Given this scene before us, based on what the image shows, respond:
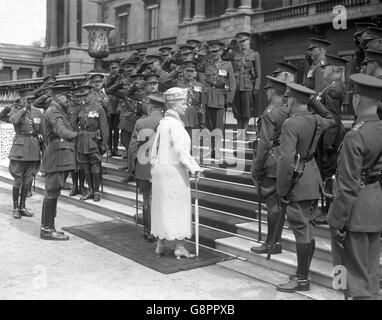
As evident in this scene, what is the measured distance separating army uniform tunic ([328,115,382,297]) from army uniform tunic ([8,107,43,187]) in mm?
6656

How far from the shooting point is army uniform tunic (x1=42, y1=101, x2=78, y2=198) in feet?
24.9

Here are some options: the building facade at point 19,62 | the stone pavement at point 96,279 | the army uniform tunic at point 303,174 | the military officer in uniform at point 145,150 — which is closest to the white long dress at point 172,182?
the stone pavement at point 96,279

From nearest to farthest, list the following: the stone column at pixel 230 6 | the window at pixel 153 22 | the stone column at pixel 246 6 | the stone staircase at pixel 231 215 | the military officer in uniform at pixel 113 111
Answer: the stone staircase at pixel 231 215
the military officer in uniform at pixel 113 111
the stone column at pixel 246 6
the stone column at pixel 230 6
the window at pixel 153 22

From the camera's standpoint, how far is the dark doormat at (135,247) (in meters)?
6.29

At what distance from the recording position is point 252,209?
7.52m

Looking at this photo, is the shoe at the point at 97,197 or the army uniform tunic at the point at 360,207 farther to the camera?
the shoe at the point at 97,197

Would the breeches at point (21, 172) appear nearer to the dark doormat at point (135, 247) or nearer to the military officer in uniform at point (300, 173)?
the dark doormat at point (135, 247)

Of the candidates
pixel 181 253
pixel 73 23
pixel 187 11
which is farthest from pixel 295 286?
pixel 73 23

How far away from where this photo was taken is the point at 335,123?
6188 millimetres

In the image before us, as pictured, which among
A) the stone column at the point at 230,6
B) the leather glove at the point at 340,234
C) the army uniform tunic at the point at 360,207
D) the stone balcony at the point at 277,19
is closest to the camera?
the army uniform tunic at the point at 360,207

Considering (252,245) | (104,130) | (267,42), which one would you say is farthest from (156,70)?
(267,42)

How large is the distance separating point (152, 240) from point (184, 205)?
1.33 m

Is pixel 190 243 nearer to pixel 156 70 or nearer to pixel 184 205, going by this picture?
pixel 184 205

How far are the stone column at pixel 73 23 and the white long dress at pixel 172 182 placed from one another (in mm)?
34509
